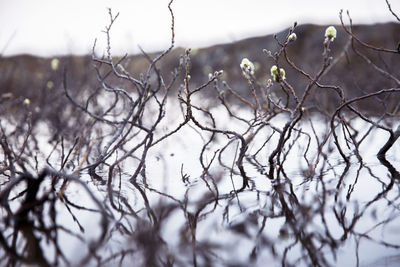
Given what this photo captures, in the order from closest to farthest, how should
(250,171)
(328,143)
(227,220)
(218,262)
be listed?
(218,262)
(227,220)
(250,171)
(328,143)

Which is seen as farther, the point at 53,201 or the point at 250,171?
the point at 250,171

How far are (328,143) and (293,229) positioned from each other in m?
1.34

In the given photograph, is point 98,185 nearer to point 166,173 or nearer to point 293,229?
point 166,173

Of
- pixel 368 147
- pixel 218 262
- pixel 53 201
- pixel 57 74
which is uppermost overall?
pixel 57 74

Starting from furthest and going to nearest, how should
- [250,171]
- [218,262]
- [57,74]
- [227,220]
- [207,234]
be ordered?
[57,74], [250,171], [227,220], [207,234], [218,262]

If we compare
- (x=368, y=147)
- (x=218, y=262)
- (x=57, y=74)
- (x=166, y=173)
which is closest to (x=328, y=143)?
(x=368, y=147)

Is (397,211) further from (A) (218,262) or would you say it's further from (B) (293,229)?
(A) (218,262)

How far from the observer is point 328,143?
7.41 ft

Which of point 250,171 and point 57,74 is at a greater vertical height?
point 57,74

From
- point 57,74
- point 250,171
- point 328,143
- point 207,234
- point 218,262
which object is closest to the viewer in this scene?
point 218,262

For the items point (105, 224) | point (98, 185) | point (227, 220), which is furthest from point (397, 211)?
point (98, 185)

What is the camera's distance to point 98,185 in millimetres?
1528

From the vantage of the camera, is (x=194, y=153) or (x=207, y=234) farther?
(x=194, y=153)

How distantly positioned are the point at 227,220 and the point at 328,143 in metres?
1.34
